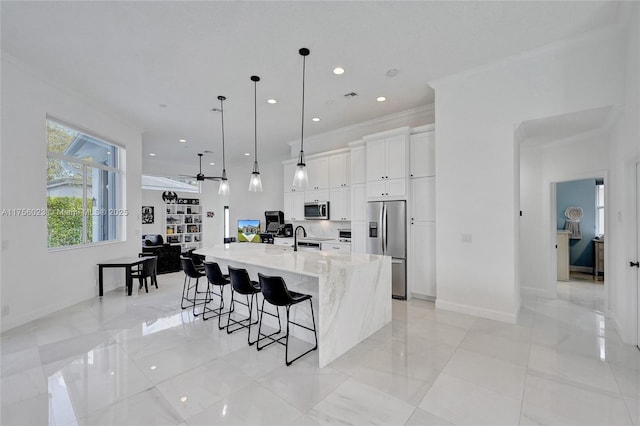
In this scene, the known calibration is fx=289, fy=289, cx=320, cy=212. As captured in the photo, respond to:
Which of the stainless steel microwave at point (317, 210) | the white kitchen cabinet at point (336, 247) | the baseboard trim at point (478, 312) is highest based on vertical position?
the stainless steel microwave at point (317, 210)

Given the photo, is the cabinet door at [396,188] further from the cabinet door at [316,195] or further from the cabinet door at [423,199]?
the cabinet door at [316,195]

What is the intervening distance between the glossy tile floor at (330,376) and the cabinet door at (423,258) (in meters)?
0.91

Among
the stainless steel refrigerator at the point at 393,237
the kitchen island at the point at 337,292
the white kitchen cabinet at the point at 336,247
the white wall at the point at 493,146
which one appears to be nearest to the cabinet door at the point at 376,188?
the stainless steel refrigerator at the point at 393,237

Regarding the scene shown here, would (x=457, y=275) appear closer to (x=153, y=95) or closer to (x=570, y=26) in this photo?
(x=570, y=26)

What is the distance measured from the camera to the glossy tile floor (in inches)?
79.5

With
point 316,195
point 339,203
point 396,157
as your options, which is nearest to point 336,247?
point 339,203

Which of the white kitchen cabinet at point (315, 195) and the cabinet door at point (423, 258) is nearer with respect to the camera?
the cabinet door at point (423, 258)

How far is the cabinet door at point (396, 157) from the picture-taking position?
4.74 meters

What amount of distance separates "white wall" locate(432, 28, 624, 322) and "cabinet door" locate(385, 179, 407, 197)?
611mm

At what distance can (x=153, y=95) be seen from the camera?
450cm

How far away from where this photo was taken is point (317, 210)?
6.44 m

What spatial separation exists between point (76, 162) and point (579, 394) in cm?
685

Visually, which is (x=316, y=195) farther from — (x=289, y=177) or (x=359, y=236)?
(x=359, y=236)

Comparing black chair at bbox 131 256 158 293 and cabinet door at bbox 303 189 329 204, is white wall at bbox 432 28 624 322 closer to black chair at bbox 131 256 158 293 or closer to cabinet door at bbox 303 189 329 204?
cabinet door at bbox 303 189 329 204
